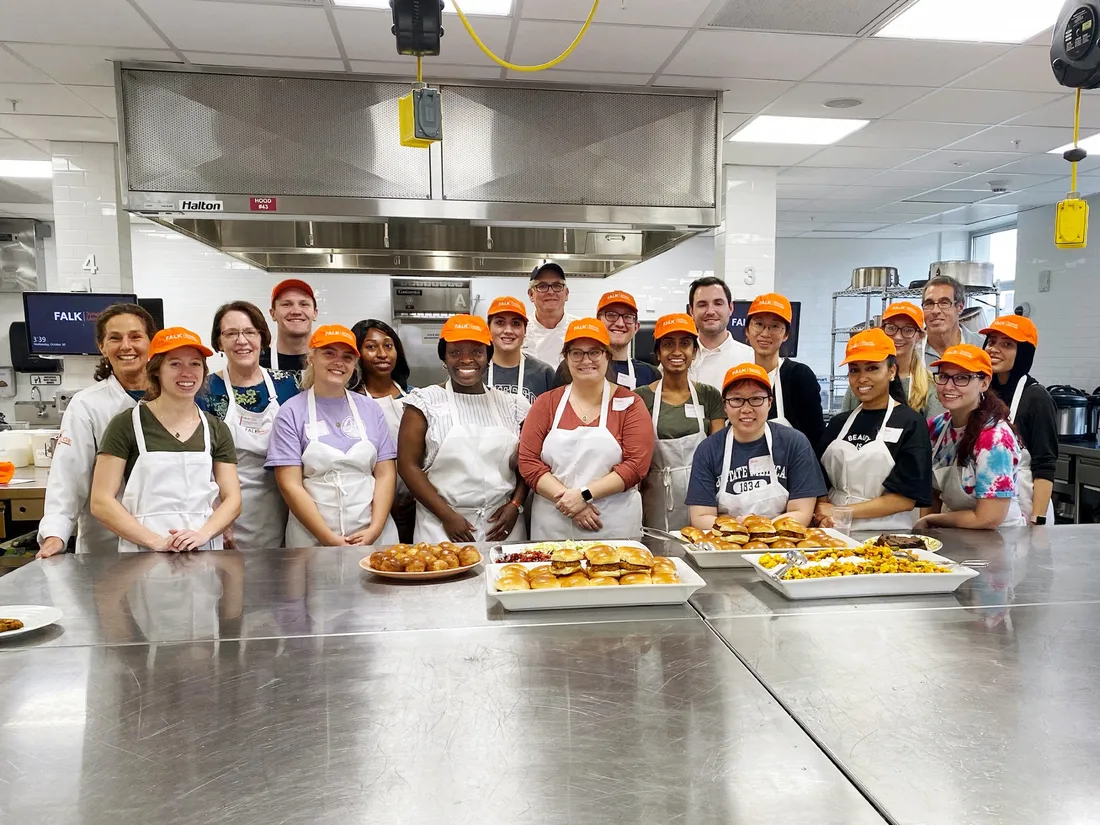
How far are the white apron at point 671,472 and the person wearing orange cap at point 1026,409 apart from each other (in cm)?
116

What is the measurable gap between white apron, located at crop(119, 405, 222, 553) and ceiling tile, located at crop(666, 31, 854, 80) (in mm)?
2874

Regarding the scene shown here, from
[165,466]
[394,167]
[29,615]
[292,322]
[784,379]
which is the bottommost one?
[29,615]

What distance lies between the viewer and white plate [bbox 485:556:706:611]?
1.63 m

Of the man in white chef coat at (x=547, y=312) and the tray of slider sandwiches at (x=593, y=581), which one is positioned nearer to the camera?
the tray of slider sandwiches at (x=593, y=581)

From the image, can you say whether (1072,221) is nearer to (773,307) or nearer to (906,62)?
(773,307)

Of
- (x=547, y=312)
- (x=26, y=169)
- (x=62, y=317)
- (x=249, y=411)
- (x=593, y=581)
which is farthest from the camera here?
(x=26, y=169)

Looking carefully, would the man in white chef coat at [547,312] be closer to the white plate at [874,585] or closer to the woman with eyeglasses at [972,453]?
the woman with eyeglasses at [972,453]

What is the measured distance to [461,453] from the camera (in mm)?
2662

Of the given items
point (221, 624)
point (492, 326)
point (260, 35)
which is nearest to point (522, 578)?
point (221, 624)

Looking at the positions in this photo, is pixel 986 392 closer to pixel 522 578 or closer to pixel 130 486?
pixel 522 578

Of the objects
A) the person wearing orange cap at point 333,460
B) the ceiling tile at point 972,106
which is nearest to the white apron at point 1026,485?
the ceiling tile at point 972,106

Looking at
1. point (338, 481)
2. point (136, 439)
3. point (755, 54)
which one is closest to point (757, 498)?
point (338, 481)

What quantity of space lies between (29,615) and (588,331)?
69.3 inches

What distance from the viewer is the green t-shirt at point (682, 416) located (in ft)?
9.71
